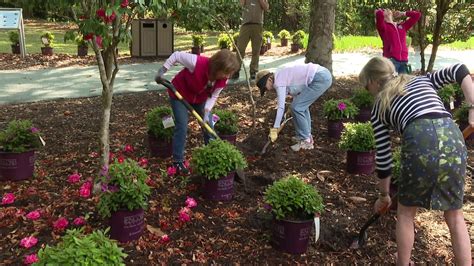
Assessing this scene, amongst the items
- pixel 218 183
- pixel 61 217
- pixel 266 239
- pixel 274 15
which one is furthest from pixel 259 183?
pixel 274 15

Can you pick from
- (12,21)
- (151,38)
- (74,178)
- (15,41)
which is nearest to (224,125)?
→ (74,178)

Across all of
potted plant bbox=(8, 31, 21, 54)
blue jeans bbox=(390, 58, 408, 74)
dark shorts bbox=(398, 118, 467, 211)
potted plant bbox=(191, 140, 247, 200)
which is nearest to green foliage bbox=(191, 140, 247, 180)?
potted plant bbox=(191, 140, 247, 200)

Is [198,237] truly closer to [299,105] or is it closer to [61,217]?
[61,217]

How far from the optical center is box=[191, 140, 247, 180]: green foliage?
3.61 m

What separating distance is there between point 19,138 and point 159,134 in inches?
49.0

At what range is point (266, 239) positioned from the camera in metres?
3.29

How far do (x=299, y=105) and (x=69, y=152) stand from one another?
7.95ft

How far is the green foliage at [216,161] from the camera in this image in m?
3.61

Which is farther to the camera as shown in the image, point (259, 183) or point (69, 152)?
point (69, 152)

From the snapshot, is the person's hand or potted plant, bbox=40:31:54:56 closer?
the person's hand

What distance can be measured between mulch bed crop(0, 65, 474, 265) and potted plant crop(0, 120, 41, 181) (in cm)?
9

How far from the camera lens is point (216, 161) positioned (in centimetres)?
362

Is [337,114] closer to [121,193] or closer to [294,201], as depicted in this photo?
[294,201]

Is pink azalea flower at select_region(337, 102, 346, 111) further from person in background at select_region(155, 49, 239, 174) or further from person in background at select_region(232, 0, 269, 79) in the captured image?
person in background at select_region(232, 0, 269, 79)
